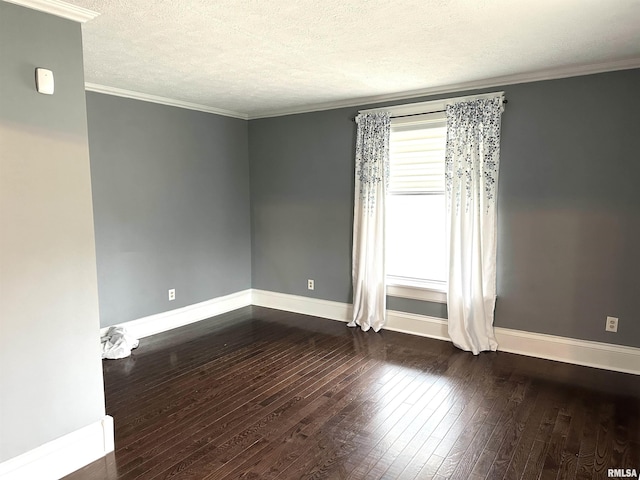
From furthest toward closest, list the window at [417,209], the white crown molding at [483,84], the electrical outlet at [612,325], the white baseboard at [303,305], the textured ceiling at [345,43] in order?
the white baseboard at [303,305], the window at [417,209], the electrical outlet at [612,325], the white crown molding at [483,84], the textured ceiling at [345,43]

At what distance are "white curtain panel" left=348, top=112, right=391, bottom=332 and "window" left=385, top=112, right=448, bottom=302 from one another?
0.09 m

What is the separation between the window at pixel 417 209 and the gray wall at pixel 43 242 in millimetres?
2973

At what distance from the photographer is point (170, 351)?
4051 mm

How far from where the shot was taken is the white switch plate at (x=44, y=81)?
2.10 meters

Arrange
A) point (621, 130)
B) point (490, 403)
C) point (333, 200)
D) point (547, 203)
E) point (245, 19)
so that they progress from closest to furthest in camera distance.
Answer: point (245, 19), point (490, 403), point (621, 130), point (547, 203), point (333, 200)

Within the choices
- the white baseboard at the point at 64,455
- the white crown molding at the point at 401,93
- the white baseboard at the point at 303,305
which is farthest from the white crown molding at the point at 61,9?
the white baseboard at the point at 303,305

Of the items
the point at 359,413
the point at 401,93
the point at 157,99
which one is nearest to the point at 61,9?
the point at 157,99

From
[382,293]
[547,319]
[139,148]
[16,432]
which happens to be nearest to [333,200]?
[382,293]

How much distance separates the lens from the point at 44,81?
2.11 m

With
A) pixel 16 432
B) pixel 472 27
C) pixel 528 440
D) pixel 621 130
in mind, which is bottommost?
pixel 528 440

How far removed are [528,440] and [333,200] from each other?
10.2ft

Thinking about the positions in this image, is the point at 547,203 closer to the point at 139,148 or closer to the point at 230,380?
the point at 230,380

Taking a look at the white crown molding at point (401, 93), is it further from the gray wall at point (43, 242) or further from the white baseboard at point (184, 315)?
the white baseboard at point (184, 315)

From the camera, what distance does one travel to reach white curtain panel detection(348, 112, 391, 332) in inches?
176
